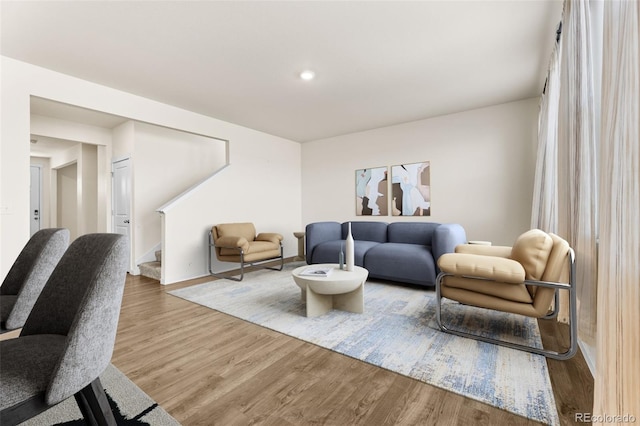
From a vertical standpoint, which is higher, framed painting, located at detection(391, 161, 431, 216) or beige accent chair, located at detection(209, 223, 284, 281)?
framed painting, located at detection(391, 161, 431, 216)

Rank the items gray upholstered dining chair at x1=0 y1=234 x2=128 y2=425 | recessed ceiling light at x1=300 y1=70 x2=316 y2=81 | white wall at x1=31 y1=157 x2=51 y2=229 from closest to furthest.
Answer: gray upholstered dining chair at x1=0 y1=234 x2=128 y2=425
recessed ceiling light at x1=300 y1=70 x2=316 y2=81
white wall at x1=31 y1=157 x2=51 y2=229

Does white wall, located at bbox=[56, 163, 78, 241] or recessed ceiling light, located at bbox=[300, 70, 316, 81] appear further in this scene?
white wall, located at bbox=[56, 163, 78, 241]

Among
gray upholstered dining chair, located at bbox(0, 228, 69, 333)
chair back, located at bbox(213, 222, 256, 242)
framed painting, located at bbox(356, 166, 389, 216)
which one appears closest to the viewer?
gray upholstered dining chair, located at bbox(0, 228, 69, 333)

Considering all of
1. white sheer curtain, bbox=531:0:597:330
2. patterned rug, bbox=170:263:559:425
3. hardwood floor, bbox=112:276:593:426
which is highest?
white sheer curtain, bbox=531:0:597:330

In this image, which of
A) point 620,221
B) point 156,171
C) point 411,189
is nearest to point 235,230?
point 156,171

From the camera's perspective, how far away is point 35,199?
672cm

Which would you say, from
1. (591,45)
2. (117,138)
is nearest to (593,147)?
(591,45)

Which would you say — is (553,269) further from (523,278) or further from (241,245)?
(241,245)

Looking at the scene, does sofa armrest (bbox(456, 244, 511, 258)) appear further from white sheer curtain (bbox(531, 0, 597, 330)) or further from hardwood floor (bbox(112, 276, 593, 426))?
hardwood floor (bbox(112, 276, 593, 426))

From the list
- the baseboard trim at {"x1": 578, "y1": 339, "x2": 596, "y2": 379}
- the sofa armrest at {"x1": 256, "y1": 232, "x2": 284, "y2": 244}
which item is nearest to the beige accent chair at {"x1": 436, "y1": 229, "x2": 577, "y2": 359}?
the baseboard trim at {"x1": 578, "y1": 339, "x2": 596, "y2": 379}

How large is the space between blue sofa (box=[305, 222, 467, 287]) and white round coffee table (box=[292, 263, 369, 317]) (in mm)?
969

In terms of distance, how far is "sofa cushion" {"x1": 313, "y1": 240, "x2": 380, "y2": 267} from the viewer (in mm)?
3953

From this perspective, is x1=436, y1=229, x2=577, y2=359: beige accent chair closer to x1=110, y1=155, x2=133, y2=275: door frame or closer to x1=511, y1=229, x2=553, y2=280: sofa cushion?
x1=511, y1=229, x2=553, y2=280: sofa cushion

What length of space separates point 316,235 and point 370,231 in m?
0.95
